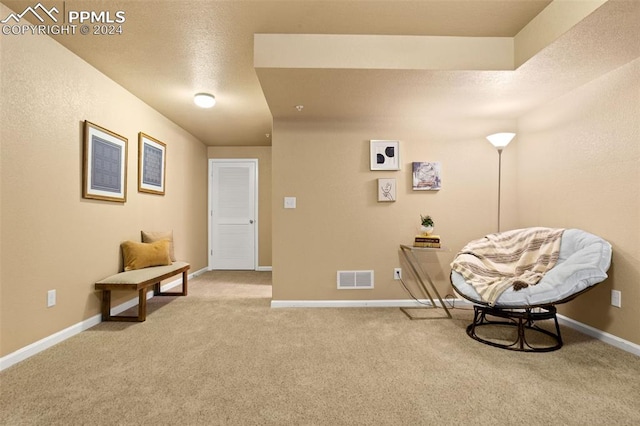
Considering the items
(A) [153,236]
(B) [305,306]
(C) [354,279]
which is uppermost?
(A) [153,236]

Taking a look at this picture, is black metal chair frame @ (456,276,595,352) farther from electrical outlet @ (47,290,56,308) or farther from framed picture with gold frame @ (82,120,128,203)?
framed picture with gold frame @ (82,120,128,203)

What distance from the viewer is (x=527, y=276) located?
2.65 metres

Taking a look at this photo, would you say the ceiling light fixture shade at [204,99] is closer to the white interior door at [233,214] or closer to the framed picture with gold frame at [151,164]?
the framed picture with gold frame at [151,164]

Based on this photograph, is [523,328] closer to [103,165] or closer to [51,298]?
[51,298]

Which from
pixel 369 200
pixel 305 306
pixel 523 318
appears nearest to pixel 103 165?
pixel 305 306

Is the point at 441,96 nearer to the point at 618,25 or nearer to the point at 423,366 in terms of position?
the point at 618,25

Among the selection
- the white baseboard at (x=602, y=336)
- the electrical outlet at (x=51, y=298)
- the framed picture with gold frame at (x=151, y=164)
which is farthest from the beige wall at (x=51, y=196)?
the white baseboard at (x=602, y=336)

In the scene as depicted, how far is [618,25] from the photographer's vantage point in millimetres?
1954

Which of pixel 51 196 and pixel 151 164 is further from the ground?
pixel 151 164

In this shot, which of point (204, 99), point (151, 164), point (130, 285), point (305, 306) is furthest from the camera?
point (151, 164)

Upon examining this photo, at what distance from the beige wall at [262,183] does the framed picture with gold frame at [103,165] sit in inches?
107

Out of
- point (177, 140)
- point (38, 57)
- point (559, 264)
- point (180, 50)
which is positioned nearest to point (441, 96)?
point (559, 264)

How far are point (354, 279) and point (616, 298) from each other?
7.28 ft

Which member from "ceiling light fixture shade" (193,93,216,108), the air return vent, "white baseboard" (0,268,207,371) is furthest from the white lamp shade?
"white baseboard" (0,268,207,371)
